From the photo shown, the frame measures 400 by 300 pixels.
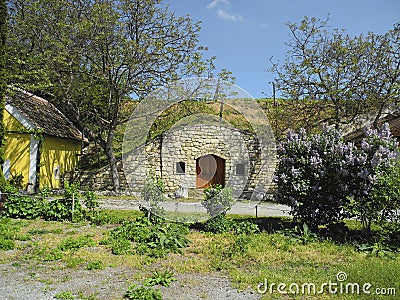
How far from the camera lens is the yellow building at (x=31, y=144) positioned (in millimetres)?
15422

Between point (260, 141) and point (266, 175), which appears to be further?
point (260, 141)

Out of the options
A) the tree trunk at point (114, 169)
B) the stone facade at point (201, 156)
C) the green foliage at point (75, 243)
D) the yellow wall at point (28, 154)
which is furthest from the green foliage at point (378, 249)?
the yellow wall at point (28, 154)

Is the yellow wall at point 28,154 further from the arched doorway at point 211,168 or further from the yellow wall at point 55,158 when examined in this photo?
the arched doorway at point 211,168

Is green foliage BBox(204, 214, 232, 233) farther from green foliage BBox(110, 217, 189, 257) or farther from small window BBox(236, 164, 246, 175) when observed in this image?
small window BBox(236, 164, 246, 175)

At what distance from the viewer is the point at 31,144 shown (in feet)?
50.7

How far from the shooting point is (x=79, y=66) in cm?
1542

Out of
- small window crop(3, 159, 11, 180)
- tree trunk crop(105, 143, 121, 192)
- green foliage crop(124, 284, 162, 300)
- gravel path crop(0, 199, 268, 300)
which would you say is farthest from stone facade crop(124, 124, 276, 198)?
green foliage crop(124, 284, 162, 300)

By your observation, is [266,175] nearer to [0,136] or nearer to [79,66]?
[79,66]

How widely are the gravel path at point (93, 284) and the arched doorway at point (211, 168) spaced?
30.6 feet

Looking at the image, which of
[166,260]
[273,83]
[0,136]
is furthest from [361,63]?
[0,136]

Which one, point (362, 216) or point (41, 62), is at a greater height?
point (41, 62)

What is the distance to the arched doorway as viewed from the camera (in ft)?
49.4

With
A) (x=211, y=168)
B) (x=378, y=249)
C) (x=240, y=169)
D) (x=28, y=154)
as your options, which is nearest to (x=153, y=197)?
(x=378, y=249)

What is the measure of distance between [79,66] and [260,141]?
27.9 feet
